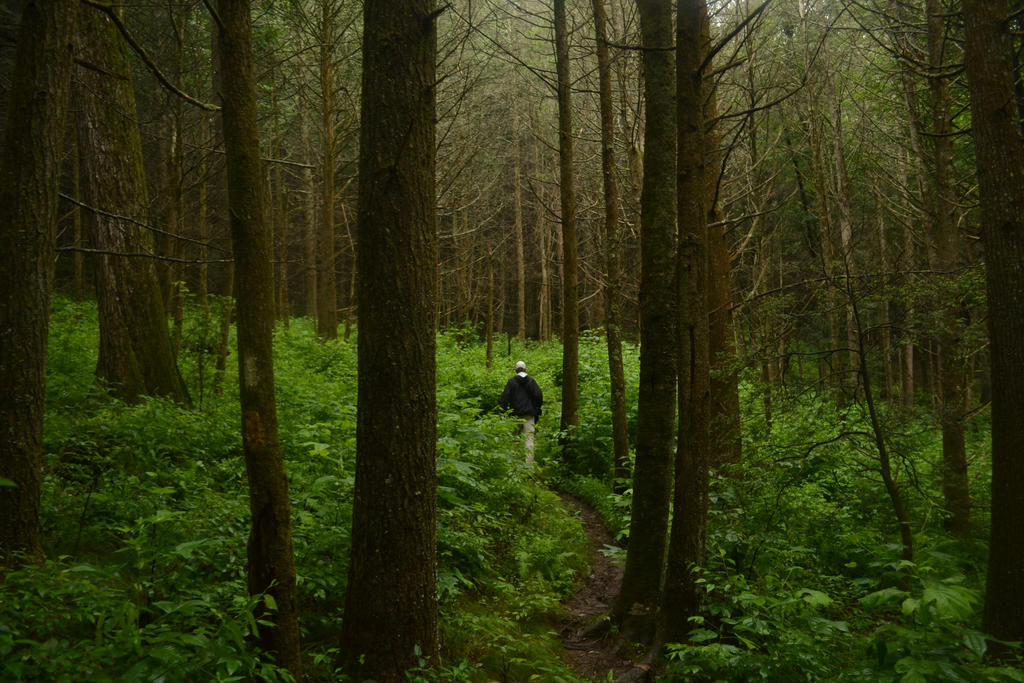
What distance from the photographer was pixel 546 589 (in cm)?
664

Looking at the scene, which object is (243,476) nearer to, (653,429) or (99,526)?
(99,526)

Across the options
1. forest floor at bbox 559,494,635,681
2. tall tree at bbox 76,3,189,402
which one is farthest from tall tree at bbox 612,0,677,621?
tall tree at bbox 76,3,189,402

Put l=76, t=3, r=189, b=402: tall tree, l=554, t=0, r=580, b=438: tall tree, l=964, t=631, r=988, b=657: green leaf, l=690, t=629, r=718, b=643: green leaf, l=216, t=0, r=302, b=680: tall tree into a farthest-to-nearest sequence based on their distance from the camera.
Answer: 1. l=554, t=0, r=580, b=438: tall tree
2. l=76, t=3, r=189, b=402: tall tree
3. l=690, t=629, r=718, b=643: green leaf
4. l=216, t=0, r=302, b=680: tall tree
5. l=964, t=631, r=988, b=657: green leaf

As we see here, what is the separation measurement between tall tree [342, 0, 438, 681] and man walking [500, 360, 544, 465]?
27.0 feet

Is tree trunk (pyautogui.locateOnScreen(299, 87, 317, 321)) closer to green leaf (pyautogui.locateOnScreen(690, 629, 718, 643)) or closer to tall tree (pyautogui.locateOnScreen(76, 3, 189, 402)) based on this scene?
tall tree (pyautogui.locateOnScreen(76, 3, 189, 402))

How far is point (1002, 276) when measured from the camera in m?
4.58

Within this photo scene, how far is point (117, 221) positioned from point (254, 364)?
6.51 m

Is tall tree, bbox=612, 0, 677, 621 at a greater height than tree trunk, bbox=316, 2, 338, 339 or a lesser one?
lesser

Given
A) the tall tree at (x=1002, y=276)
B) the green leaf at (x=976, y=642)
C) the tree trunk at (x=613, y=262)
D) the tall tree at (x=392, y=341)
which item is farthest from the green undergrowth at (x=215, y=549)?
the tall tree at (x=1002, y=276)

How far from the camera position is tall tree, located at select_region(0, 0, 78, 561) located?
3.84 m

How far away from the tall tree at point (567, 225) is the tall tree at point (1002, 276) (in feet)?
23.3

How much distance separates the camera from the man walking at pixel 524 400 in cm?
1240

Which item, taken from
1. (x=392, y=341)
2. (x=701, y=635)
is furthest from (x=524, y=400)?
(x=392, y=341)

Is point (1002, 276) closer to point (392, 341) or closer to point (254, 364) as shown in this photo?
point (392, 341)
